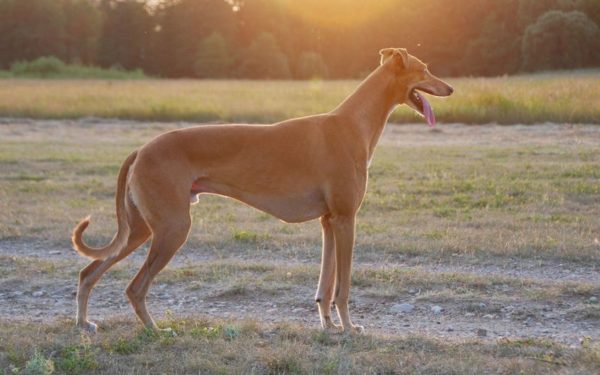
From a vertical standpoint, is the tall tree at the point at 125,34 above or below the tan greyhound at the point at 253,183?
above

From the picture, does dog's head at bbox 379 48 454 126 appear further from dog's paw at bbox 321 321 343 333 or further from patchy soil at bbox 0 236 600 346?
dog's paw at bbox 321 321 343 333

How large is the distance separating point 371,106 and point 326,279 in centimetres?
145

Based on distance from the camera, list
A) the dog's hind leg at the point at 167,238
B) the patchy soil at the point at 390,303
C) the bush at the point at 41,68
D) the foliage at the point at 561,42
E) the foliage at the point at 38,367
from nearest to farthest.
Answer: the foliage at the point at 38,367, the dog's hind leg at the point at 167,238, the patchy soil at the point at 390,303, the foliage at the point at 561,42, the bush at the point at 41,68

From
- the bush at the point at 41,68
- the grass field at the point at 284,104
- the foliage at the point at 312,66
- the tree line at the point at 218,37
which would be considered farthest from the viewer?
the foliage at the point at 312,66

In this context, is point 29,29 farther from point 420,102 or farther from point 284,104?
point 420,102

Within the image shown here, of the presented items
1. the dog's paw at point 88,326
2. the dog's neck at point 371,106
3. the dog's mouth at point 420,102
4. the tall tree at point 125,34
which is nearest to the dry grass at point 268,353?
the dog's paw at point 88,326

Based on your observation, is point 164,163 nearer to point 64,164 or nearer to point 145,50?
point 64,164

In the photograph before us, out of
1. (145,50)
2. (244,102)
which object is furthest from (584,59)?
(145,50)

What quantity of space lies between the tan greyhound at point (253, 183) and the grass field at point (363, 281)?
0.54 meters

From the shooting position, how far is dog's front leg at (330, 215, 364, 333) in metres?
6.65

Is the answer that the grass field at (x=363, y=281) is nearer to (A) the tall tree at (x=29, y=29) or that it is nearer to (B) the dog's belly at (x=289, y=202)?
(B) the dog's belly at (x=289, y=202)

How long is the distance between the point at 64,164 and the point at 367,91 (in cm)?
1143

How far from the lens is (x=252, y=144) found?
6.71 meters

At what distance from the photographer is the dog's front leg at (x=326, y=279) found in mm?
6934
